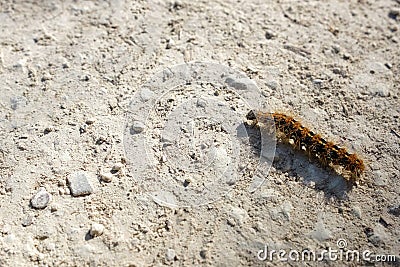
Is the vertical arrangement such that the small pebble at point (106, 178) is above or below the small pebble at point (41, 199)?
above

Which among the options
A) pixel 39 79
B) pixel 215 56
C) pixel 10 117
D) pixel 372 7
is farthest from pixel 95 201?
pixel 372 7

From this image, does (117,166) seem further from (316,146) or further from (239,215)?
(316,146)

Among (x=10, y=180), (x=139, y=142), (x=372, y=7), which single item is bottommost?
(x=10, y=180)

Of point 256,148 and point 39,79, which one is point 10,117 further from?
point 256,148

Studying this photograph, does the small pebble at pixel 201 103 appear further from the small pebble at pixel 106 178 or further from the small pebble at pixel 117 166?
the small pebble at pixel 106 178

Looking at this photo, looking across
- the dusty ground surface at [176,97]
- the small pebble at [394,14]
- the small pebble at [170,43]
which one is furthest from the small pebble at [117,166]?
the small pebble at [394,14]

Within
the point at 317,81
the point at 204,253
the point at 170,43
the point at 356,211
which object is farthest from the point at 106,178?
the point at 317,81
